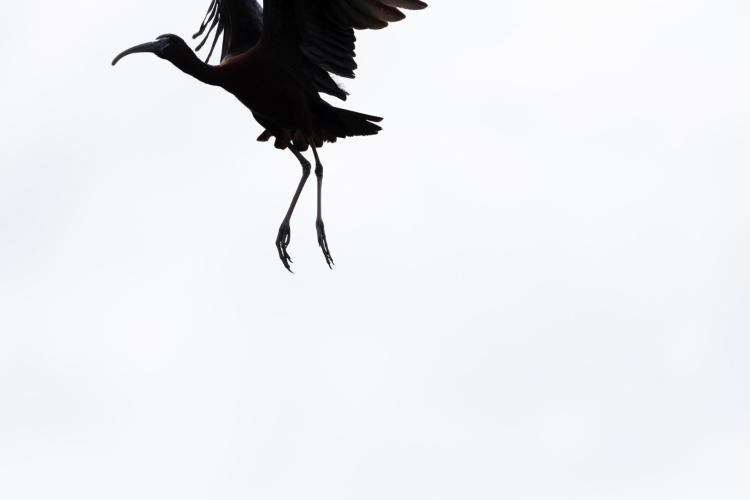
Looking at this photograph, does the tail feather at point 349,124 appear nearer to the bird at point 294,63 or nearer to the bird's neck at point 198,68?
the bird at point 294,63

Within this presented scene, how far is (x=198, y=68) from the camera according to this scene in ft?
46.3

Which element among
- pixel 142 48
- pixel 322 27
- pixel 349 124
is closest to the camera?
pixel 142 48

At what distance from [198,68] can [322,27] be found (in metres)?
1.07

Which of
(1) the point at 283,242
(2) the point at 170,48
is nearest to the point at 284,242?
(1) the point at 283,242

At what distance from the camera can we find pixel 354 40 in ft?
47.9

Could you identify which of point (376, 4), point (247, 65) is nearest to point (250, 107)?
point (247, 65)

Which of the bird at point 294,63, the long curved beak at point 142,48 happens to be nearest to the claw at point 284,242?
the bird at point 294,63

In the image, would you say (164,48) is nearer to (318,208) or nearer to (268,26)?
(268,26)

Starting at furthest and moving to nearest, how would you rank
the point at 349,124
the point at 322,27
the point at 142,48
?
the point at 349,124 < the point at 322,27 < the point at 142,48

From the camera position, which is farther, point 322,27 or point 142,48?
point 322,27

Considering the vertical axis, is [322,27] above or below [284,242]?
above

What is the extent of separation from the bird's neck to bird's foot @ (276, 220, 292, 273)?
1.25 metres

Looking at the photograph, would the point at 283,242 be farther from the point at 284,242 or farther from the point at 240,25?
the point at 240,25

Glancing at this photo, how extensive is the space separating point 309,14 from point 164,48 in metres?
1.20
